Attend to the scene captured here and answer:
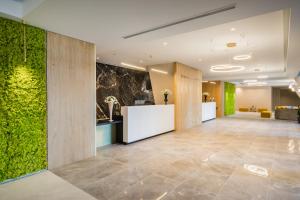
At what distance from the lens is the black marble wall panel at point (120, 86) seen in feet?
24.3

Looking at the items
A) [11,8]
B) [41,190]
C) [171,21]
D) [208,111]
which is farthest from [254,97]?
[11,8]

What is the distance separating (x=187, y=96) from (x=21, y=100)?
23.0 ft

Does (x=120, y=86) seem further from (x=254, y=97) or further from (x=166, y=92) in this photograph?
(x=254, y=97)

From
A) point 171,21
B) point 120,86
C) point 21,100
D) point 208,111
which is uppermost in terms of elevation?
point 171,21

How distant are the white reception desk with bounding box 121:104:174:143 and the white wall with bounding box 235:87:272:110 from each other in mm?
18302

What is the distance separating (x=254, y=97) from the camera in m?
21.6

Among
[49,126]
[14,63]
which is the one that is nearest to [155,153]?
[49,126]

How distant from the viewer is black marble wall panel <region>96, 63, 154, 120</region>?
739 centimetres

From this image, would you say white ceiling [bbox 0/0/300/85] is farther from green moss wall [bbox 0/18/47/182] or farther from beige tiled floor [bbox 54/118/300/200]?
beige tiled floor [bbox 54/118/300/200]

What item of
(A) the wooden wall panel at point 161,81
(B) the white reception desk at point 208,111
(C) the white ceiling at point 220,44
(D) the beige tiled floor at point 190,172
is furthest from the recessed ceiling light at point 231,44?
(B) the white reception desk at point 208,111

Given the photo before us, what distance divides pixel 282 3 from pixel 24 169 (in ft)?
17.5

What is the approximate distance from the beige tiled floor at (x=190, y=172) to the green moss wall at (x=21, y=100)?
715 millimetres

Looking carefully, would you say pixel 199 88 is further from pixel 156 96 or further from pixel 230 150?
pixel 230 150

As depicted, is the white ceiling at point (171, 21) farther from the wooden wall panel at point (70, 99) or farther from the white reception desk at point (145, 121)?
the white reception desk at point (145, 121)
